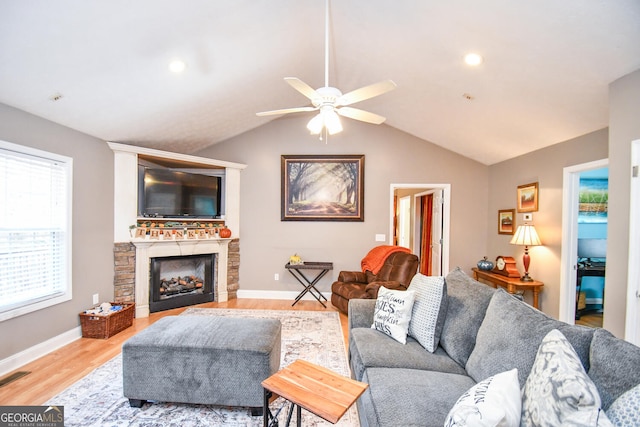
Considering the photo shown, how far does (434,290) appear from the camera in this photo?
2.07 metres

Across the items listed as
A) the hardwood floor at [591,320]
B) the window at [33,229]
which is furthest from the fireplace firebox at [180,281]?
the hardwood floor at [591,320]

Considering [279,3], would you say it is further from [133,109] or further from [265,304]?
[265,304]

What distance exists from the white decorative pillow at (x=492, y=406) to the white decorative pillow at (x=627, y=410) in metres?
0.24

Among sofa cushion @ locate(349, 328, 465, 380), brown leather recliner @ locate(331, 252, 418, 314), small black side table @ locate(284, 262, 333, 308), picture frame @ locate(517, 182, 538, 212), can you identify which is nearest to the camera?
sofa cushion @ locate(349, 328, 465, 380)

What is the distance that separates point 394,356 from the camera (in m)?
1.85

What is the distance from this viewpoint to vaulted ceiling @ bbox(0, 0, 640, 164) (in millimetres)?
1992

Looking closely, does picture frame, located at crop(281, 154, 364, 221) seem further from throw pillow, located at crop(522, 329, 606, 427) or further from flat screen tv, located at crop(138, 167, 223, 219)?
throw pillow, located at crop(522, 329, 606, 427)

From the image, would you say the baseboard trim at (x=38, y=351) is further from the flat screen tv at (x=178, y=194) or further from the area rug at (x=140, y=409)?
the flat screen tv at (x=178, y=194)

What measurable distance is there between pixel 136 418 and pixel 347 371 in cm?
159

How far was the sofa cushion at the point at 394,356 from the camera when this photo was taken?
70.3 inches

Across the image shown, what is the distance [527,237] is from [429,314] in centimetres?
248

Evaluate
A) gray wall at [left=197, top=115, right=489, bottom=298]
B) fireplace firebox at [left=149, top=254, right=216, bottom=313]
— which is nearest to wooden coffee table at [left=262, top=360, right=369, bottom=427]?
fireplace firebox at [left=149, top=254, right=216, bottom=313]

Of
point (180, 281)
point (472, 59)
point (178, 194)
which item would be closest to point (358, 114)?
point (472, 59)

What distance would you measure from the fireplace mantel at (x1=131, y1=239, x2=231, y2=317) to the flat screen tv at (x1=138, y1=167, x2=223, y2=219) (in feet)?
1.38
